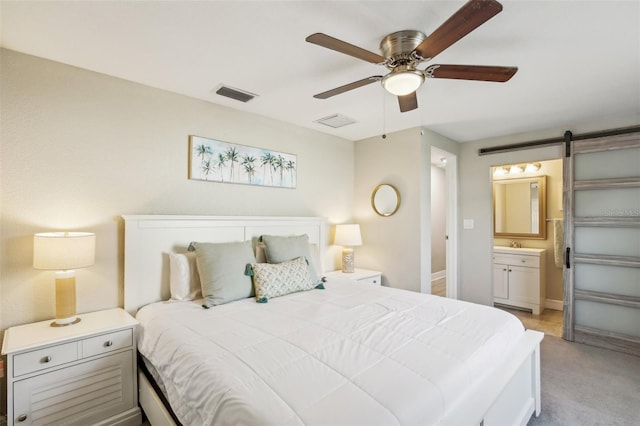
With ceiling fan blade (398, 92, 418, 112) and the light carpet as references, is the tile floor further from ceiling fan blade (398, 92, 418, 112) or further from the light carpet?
ceiling fan blade (398, 92, 418, 112)

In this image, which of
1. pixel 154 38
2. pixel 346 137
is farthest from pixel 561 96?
pixel 154 38

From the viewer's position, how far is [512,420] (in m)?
1.74

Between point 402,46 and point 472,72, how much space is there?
431mm

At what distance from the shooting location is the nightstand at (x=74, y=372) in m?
1.65

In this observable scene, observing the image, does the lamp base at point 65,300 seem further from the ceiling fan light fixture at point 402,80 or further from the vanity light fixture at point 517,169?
the vanity light fixture at point 517,169

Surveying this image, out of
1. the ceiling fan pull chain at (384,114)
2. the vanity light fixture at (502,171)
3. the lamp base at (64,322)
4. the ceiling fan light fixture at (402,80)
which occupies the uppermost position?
the ceiling fan pull chain at (384,114)

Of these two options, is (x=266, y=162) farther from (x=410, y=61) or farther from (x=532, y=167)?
(x=532, y=167)

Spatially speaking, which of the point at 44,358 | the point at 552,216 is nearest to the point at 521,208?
the point at 552,216

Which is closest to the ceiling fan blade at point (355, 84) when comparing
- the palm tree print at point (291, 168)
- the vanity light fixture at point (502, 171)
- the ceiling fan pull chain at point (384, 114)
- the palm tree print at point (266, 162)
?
the ceiling fan pull chain at point (384, 114)

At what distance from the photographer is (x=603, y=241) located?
3.22m

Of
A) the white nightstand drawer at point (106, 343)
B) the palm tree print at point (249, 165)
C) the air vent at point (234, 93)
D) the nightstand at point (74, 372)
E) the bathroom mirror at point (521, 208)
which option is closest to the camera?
the nightstand at point (74, 372)

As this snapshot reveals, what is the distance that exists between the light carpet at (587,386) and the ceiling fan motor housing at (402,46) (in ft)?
7.99

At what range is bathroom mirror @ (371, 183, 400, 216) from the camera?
378 cm

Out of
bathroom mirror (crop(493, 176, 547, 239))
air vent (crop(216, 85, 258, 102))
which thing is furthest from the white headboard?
bathroom mirror (crop(493, 176, 547, 239))
